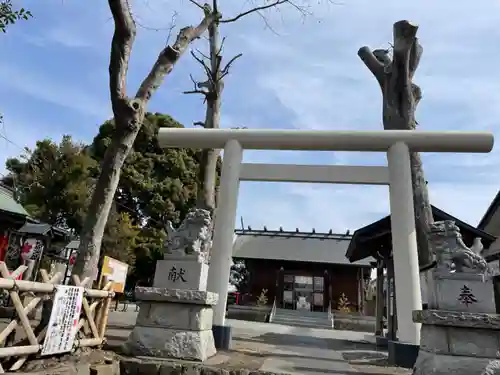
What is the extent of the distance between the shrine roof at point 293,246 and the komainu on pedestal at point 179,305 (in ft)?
56.9

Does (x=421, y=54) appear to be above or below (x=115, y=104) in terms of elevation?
above

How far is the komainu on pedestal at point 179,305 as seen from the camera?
5.70 m

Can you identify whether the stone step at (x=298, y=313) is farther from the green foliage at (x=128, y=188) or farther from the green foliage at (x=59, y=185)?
the green foliage at (x=59, y=185)

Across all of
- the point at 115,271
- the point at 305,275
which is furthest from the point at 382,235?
the point at 305,275

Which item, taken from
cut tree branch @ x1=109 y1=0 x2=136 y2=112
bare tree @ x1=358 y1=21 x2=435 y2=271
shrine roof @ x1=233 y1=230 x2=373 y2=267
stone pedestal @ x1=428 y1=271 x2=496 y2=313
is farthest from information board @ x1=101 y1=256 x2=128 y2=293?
shrine roof @ x1=233 y1=230 x2=373 y2=267

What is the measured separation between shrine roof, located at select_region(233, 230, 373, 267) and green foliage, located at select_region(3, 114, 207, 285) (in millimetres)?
5243

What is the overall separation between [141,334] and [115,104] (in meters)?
4.20

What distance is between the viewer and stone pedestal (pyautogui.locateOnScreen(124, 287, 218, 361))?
5.67 metres

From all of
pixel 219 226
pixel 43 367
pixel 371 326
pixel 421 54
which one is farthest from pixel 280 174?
pixel 371 326

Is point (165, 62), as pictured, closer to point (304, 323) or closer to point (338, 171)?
point (338, 171)

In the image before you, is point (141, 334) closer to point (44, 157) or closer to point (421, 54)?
point (421, 54)

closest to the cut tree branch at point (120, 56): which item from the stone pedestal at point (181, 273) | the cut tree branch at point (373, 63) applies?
the stone pedestal at point (181, 273)

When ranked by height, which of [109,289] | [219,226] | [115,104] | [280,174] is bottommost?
[109,289]

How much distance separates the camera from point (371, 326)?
61.0 feet
